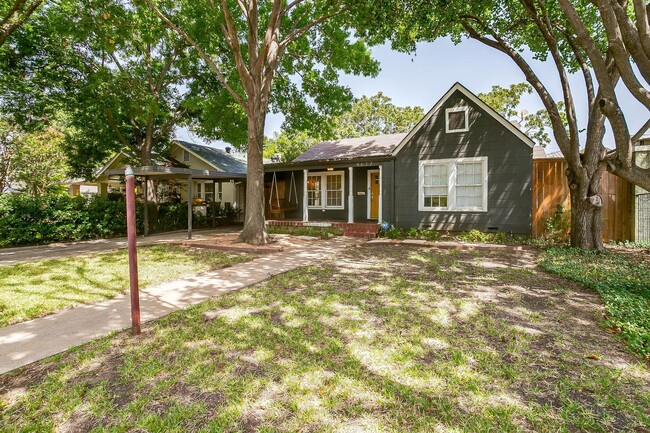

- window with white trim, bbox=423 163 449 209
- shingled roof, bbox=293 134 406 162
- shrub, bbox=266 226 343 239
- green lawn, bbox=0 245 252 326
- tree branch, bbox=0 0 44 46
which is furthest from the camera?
shingled roof, bbox=293 134 406 162

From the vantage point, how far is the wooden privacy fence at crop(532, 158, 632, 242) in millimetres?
9758

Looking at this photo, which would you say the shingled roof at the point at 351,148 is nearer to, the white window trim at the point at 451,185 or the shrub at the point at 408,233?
the white window trim at the point at 451,185

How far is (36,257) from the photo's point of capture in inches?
332

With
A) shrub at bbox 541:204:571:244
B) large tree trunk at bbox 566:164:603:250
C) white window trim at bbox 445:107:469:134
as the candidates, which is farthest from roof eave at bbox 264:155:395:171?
large tree trunk at bbox 566:164:603:250

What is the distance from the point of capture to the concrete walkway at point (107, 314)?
328cm

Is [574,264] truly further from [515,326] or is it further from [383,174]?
[383,174]

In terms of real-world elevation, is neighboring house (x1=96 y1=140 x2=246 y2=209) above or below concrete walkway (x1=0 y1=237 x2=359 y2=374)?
above

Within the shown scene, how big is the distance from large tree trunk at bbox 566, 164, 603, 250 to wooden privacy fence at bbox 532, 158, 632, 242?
4.23ft

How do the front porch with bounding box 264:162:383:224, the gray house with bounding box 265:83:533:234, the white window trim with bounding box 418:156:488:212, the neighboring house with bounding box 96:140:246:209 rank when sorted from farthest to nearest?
the neighboring house with bounding box 96:140:246:209
the front porch with bounding box 264:162:383:224
the white window trim with bounding box 418:156:488:212
the gray house with bounding box 265:83:533:234

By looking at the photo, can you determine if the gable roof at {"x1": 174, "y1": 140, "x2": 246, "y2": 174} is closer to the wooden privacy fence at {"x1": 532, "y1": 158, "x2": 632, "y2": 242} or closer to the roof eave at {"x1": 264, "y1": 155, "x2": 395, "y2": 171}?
the roof eave at {"x1": 264, "y1": 155, "x2": 395, "y2": 171}

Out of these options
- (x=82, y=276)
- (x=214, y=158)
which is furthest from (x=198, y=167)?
(x=82, y=276)

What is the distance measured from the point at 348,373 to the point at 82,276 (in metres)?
6.14

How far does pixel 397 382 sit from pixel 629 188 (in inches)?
449

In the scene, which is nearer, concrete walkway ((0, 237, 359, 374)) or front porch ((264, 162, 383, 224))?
concrete walkway ((0, 237, 359, 374))
